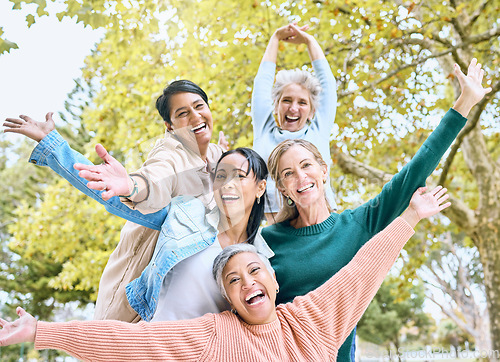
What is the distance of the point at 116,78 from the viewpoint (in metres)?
7.04

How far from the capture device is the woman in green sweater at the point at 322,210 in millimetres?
2258

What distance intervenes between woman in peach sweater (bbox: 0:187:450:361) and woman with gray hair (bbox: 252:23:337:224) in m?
0.73

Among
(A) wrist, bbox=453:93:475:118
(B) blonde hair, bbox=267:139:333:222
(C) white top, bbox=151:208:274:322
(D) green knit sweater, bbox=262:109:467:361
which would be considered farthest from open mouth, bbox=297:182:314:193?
(A) wrist, bbox=453:93:475:118

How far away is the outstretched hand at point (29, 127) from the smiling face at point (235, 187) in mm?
745

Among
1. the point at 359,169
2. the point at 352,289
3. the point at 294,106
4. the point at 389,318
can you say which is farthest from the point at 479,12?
the point at 389,318

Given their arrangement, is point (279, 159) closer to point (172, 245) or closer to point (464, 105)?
point (172, 245)

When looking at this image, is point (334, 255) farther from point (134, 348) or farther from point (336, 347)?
point (134, 348)

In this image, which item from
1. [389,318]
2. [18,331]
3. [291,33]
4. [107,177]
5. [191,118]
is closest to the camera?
[18,331]

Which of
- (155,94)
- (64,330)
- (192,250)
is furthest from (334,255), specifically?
(155,94)

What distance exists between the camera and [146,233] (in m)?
2.18

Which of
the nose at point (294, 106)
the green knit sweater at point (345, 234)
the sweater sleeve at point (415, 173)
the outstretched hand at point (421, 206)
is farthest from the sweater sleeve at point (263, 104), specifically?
the outstretched hand at point (421, 206)

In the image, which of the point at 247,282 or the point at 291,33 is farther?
the point at 291,33

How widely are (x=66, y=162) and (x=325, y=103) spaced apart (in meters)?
1.58

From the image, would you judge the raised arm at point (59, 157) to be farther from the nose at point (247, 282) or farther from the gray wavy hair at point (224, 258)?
the nose at point (247, 282)
